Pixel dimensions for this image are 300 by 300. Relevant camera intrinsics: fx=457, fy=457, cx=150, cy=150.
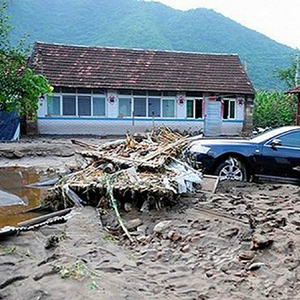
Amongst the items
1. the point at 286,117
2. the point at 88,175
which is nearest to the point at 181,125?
the point at 286,117

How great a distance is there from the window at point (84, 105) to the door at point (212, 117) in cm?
719

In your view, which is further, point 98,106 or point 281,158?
point 98,106

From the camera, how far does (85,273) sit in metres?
Result: 4.85

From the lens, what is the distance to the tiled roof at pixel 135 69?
26781 millimetres

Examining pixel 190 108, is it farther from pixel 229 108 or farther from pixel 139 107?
pixel 139 107

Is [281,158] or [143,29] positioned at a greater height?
[143,29]

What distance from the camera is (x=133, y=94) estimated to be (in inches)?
1086

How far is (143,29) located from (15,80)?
5461 centimetres

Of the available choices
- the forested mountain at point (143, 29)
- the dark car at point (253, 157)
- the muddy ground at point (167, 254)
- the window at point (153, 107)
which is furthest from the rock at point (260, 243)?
the forested mountain at point (143, 29)

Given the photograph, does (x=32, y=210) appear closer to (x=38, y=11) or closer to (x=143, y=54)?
(x=143, y=54)

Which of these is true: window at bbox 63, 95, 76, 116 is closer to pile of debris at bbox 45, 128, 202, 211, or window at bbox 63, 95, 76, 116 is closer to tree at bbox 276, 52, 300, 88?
tree at bbox 276, 52, 300, 88

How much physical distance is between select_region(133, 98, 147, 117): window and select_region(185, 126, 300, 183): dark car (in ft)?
57.6

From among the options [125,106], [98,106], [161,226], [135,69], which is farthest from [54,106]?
[161,226]

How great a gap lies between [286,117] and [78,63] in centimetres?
1379
